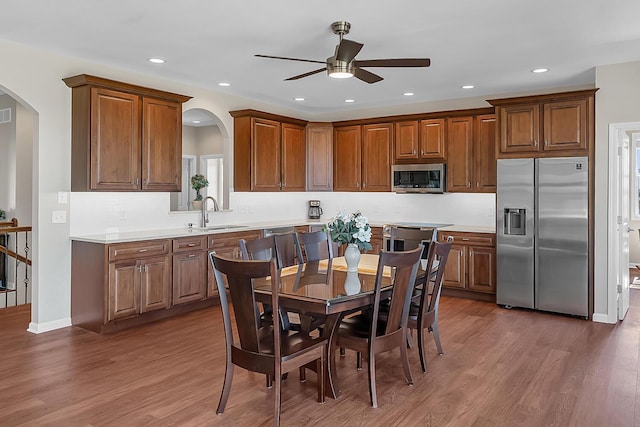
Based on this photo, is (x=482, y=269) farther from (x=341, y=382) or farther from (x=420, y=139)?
(x=341, y=382)

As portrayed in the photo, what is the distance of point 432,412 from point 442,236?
11.0ft

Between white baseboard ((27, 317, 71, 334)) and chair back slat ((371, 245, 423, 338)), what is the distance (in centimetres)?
318

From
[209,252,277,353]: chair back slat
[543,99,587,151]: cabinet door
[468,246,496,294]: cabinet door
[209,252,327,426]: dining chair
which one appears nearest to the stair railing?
[209,252,327,426]: dining chair

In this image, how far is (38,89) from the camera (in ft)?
14.3

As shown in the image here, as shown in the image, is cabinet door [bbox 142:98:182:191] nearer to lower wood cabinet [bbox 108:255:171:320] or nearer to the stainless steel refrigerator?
lower wood cabinet [bbox 108:255:171:320]

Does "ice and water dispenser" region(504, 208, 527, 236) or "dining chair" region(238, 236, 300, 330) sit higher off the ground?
"ice and water dispenser" region(504, 208, 527, 236)

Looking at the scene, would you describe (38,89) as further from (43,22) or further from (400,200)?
(400,200)

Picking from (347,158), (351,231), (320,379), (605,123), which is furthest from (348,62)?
(347,158)

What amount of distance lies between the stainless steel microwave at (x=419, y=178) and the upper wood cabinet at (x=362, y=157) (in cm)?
20

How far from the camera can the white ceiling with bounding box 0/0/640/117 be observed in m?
3.36

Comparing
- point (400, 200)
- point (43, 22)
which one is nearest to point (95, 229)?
point (43, 22)

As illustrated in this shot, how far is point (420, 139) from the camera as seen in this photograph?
21.6 ft

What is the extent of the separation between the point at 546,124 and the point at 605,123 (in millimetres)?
545

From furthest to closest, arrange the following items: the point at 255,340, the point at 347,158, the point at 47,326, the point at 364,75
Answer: the point at 347,158, the point at 47,326, the point at 364,75, the point at 255,340
